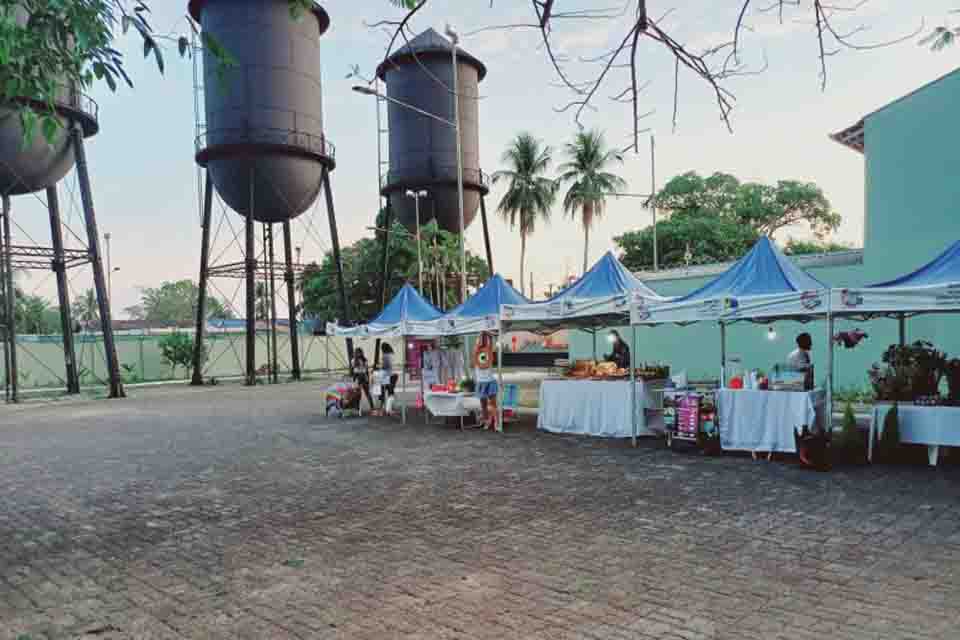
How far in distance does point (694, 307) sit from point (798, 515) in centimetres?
460

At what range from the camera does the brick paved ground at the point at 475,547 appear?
4.23m

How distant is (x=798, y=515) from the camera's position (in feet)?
21.5

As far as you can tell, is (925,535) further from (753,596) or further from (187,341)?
(187,341)

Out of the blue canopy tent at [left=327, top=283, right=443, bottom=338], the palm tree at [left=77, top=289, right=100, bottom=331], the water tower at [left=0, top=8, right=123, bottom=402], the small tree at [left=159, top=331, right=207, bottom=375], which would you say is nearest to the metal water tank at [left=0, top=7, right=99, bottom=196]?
the water tower at [left=0, top=8, right=123, bottom=402]

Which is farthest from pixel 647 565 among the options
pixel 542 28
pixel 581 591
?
pixel 542 28

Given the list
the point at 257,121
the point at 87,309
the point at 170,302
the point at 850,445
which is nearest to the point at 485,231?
the point at 257,121

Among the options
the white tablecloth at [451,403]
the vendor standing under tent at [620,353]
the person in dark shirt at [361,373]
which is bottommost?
the white tablecloth at [451,403]

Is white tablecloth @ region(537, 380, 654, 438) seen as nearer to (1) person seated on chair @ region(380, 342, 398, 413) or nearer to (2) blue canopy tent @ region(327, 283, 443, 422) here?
(2) blue canopy tent @ region(327, 283, 443, 422)

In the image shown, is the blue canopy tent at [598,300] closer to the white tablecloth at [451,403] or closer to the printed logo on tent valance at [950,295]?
the white tablecloth at [451,403]

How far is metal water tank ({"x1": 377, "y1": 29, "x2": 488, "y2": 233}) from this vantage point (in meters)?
30.8

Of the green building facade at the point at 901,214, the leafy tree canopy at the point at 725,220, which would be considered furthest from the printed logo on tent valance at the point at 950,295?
the leafy tree canopy at the point at 725,220

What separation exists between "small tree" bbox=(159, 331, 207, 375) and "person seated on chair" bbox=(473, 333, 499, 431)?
24257 millimetres

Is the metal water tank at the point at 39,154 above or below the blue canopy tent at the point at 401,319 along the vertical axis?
above

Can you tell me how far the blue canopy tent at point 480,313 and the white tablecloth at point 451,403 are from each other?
1353 mm
